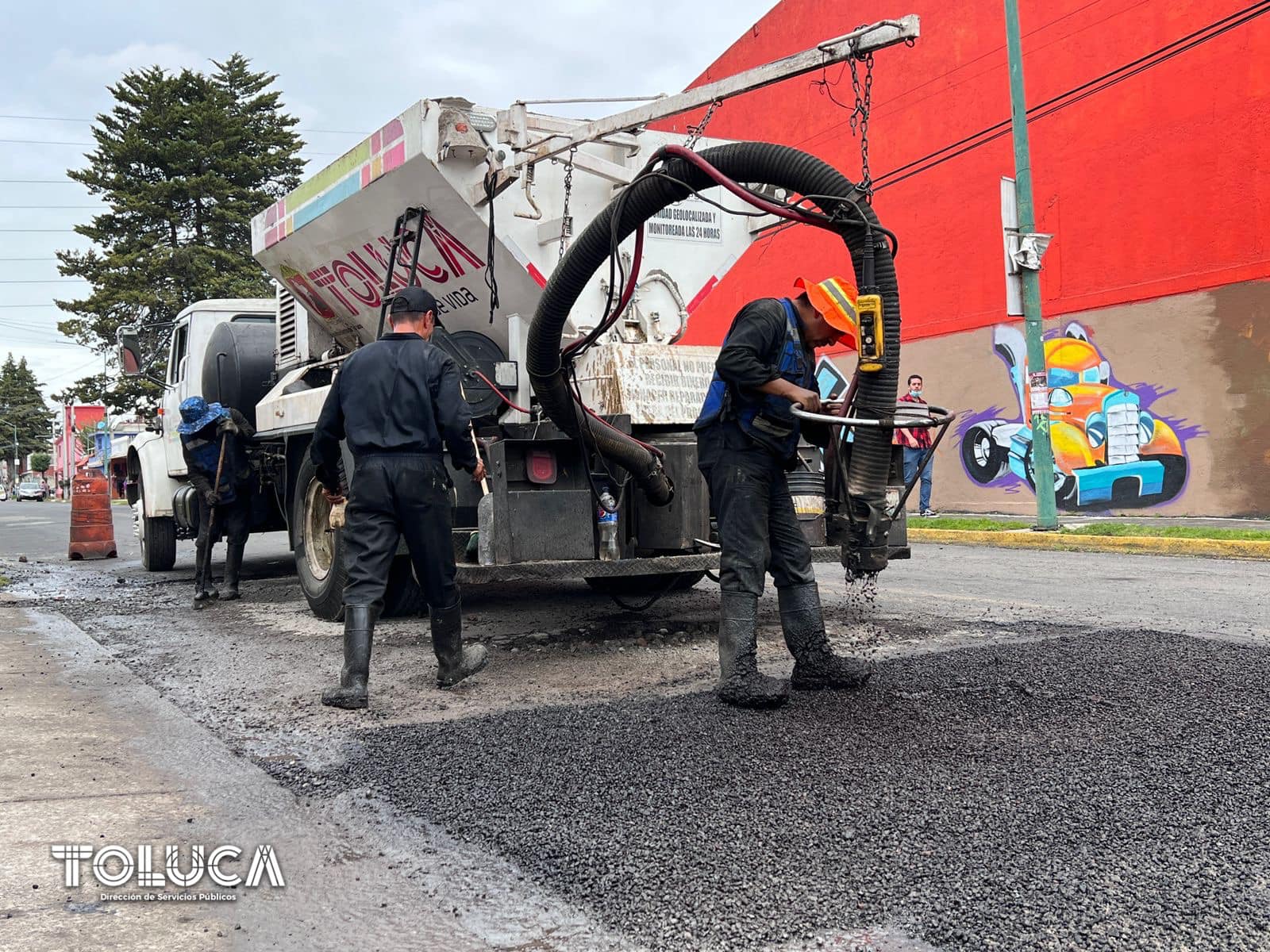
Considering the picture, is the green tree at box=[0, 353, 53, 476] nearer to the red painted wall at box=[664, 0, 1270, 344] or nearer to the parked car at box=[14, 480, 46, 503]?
the parked car at box=[14, 480, 46, 503]

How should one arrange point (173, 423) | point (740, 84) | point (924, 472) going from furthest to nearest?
point (924, 472)
point (173, 423)
point (740, 84)

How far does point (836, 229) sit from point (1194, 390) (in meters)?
11.8

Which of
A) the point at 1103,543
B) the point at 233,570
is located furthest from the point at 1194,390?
the point at 233,570

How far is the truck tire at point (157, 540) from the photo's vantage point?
442 inches

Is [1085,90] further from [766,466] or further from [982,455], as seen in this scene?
[766,466]

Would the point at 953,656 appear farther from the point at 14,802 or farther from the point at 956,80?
the point at 956,80

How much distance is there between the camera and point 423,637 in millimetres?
6508

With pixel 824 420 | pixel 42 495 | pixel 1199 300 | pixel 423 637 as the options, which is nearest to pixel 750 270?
pixel 423 637

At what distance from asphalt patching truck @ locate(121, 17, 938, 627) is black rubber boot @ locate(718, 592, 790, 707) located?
59cm

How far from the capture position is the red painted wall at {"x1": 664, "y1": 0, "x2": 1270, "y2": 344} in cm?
1392

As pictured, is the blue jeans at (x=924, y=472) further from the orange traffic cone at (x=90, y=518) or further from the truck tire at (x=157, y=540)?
the orange traffic cone at (x=90, y=518)

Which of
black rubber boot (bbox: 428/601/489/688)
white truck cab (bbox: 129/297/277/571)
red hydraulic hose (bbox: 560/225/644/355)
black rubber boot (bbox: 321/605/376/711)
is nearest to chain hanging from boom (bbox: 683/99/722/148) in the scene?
red hydraulic hose (bbox: 560/225/644/355)

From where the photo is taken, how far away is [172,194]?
38031 mm

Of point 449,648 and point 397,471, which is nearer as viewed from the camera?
point 397,471
